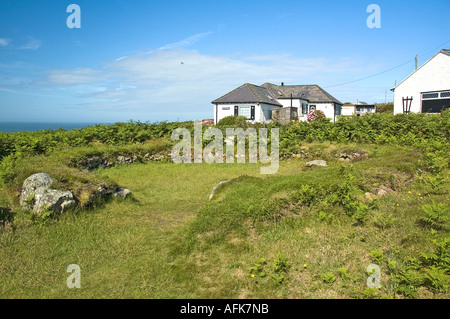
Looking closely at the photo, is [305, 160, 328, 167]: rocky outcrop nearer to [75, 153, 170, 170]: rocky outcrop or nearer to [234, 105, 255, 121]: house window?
[75, 153, 170, 170]: rocky outcrop

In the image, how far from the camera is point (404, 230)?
5461 millimetres

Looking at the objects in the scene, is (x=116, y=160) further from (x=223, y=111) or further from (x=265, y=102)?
(x=265, y=102)

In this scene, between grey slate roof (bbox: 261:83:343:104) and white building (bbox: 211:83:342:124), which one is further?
grey slate roof (bbox: 261:83:343:104)

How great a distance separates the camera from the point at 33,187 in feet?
23.4

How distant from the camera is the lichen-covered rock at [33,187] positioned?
270 inches

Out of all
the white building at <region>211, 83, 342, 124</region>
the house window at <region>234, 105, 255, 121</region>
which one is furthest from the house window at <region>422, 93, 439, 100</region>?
the house window at <region>234, 105, 255, 121</region>

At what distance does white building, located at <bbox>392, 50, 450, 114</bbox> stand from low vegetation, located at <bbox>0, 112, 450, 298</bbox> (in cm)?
1411

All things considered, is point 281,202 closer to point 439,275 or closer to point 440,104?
point 439,275

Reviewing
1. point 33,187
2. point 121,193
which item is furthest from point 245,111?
point 33,187

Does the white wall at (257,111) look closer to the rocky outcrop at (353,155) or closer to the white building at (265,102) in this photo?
the white building at (265,102)

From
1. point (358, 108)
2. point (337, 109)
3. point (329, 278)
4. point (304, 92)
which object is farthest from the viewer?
point (358, 108)

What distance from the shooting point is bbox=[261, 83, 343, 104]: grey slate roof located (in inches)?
1599

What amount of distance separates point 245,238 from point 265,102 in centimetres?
2810
